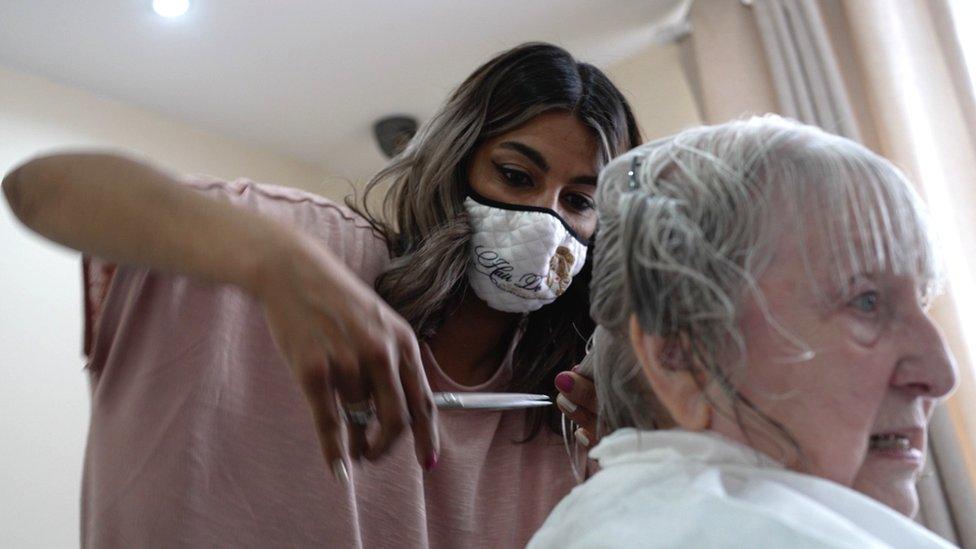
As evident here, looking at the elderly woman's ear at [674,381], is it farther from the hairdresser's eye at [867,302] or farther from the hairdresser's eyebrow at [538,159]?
the hairdresser's eyebrow at [538,159]

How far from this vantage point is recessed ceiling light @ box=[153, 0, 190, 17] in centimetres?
239

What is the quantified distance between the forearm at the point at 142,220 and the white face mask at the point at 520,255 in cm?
53

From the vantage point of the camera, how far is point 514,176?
1261mm

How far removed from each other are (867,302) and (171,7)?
2.26 meters

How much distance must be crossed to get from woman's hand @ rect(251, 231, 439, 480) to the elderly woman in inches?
7.4

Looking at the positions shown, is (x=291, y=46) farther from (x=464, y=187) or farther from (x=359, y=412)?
(x=359, y=412)

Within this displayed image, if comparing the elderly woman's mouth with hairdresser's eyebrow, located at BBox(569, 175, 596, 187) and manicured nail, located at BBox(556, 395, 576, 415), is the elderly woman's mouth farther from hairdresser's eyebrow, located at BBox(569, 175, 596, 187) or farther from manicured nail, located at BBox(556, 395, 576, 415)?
hairdresser's eyebrow, located at BBox(569, 175, 596, 187)

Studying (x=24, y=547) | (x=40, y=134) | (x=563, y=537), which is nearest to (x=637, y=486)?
(x=563, y=537)

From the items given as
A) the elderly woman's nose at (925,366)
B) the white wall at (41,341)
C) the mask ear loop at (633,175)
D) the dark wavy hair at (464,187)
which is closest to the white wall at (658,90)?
the dark wavy hair at (464,187)

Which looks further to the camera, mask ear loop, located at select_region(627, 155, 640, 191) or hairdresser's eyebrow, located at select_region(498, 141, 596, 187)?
hairdresser's eyebrow, located at select_region(498, 141, 596, 187)

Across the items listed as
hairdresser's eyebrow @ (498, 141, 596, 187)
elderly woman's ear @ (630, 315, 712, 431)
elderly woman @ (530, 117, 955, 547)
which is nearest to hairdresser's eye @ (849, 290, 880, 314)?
elderly woman @ (530, 117, 955, 547)

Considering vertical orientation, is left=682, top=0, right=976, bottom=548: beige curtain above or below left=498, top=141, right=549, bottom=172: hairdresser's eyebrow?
below

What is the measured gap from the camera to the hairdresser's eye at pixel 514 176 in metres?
1.25

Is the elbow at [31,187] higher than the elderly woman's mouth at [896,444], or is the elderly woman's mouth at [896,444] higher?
the elbow at [31,187]
